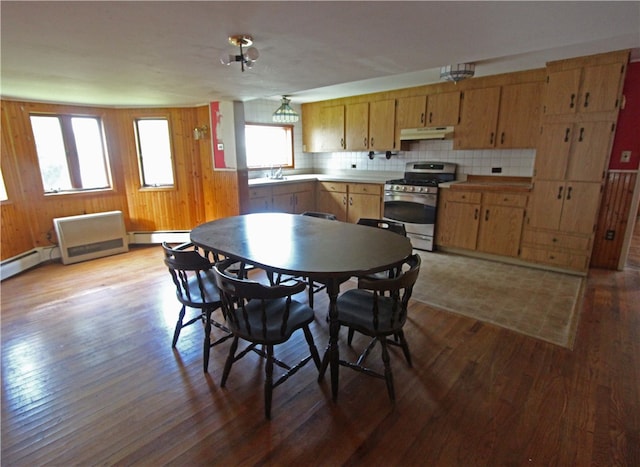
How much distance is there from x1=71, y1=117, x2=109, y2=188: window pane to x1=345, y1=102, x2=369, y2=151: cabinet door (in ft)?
12.3

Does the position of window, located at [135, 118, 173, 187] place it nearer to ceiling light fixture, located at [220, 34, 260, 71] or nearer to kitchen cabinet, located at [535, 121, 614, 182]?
ceiling light fixture, located at [220, 34, 260, 71]

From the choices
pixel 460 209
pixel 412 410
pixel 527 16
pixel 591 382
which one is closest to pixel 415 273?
pixel 412 410

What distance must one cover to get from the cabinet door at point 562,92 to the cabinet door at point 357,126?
248 centimetres

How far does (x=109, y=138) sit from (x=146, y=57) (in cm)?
308

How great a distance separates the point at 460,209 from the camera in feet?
14.3

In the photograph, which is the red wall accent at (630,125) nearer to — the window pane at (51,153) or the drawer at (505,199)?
the drawer at (505,199)

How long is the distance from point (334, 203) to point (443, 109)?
221cm

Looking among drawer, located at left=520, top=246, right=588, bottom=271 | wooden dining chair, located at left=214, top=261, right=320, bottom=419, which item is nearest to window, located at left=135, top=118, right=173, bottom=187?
wooden dining chair, located at left=214, top=261, right=320, bottom=419

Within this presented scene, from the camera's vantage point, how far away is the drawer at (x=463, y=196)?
4207mm

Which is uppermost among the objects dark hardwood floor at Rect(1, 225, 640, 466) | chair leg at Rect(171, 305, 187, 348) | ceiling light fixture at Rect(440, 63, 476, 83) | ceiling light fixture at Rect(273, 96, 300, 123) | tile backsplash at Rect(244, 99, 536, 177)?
ceiling light fixture at Rect(440, 63, 476, 83)

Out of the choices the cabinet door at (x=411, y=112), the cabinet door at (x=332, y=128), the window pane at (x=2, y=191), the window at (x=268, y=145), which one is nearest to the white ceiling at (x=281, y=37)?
the window pane at (x=2, y=191)

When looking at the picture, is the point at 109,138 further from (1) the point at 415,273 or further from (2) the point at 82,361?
(1) the point at 415,273

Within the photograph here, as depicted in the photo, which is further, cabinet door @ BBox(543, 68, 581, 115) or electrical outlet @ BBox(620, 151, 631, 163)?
electrical outlet @ BBox(620, 151, 631, 163)

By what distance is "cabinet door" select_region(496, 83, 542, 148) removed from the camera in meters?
3.84
